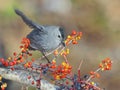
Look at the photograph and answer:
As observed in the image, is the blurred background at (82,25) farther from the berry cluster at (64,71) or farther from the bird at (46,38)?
the berry cluster at (64,71)

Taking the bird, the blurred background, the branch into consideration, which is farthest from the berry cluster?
the blurred background

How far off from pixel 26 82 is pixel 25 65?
8.1 inches

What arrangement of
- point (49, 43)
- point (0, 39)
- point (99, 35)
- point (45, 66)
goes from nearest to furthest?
point (45, 66), point (49, 43), point (0, 39), point (99, 35)

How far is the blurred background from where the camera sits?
942 cm

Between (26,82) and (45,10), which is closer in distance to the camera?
(26,82)

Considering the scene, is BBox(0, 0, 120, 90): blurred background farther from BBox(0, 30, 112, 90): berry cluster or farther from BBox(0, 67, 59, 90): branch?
BBox(0, 30, 112, 90): berry cluster

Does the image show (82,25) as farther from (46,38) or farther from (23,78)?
(23,78)

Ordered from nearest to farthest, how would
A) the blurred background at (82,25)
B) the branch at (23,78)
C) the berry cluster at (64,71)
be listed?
the berry cluster at (64,71) → the branch at (23,78) → the blurred background at (82,25)

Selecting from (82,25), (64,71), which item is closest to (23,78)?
(64,71)

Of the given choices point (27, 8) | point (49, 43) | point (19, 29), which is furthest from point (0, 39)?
point (49, 43)

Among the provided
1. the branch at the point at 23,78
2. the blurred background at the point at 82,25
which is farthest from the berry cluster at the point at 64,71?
the blurred background at the point at 82,25

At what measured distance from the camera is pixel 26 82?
4.26 metres

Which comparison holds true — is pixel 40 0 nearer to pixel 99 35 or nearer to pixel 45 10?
pixel 45 10

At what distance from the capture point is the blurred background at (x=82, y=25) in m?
9.42
